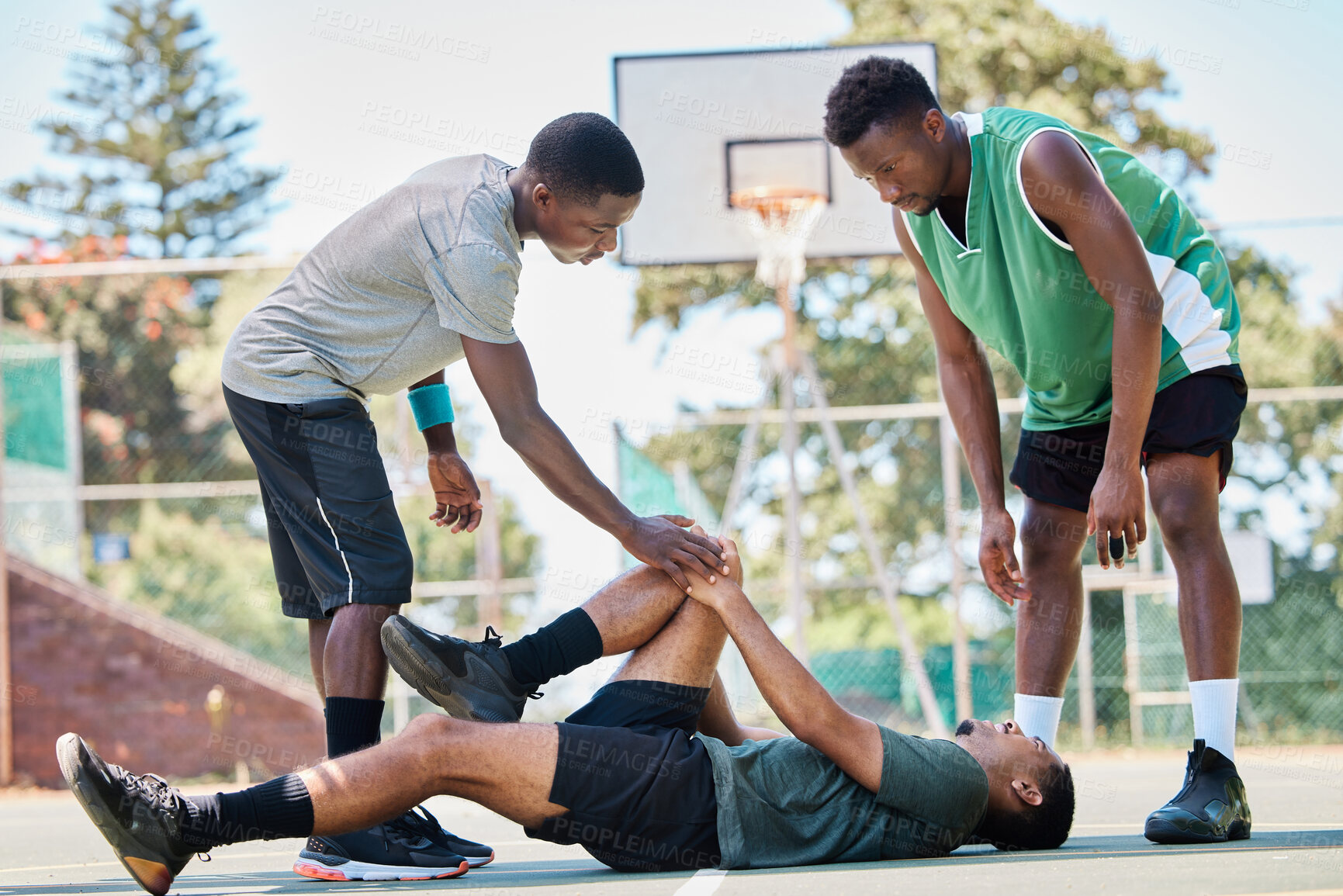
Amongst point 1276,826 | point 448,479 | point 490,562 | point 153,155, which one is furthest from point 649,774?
point 153,155

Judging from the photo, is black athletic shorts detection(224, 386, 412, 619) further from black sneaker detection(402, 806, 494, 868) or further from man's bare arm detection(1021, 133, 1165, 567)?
man's bare arm detection(1021, 133, 1165, 567)

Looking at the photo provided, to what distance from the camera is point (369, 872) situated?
279 cm

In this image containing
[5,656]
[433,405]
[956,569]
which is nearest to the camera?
[433,405]

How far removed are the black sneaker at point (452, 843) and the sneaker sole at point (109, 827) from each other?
741 millimetres

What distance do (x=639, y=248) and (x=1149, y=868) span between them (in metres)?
6.37

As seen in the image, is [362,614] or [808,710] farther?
[362,614]

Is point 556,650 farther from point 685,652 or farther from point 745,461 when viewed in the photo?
point 745,461

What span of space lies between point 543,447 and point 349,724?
2.56 ft

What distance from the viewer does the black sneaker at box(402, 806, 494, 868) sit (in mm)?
3061

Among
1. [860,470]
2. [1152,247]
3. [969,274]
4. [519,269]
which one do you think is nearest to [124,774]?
[519,269]

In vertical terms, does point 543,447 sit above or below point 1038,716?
above

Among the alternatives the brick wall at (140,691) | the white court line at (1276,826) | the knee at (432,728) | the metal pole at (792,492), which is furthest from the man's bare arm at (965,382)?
the brick wall at (140,691)

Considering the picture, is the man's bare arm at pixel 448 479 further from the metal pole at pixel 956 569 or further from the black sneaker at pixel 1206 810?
the metal pole at pixel 956 569

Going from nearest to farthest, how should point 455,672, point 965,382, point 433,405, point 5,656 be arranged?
point 455,672 → point 433,405 → point 965,382 → point 5,656
